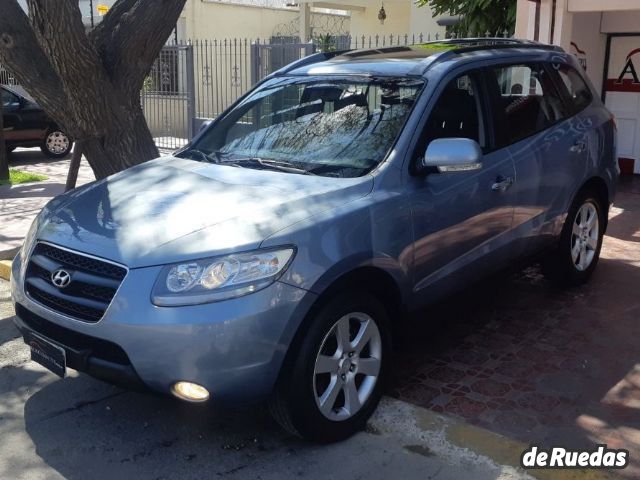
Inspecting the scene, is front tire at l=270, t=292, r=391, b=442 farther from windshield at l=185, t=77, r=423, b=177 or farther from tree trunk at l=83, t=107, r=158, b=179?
tree trunk at l=83, t=107, r=158, b=179

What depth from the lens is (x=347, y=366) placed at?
3.77 meters

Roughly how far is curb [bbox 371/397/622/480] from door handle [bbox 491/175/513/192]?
4.85 feet

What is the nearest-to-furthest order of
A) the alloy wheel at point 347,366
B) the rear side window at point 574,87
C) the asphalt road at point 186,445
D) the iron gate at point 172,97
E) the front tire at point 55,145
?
the asphalt road at point 186,445 → the alloy wheel at point 347,366 → the rear side window at point 574,87 → the front tire at point 55,145 → the iron gate at point 172,97

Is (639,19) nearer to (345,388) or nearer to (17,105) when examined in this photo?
(345,388)

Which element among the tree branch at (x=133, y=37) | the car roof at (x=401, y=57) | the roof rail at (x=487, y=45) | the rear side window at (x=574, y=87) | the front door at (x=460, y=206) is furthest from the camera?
the tree branch at (x=133, y=37)

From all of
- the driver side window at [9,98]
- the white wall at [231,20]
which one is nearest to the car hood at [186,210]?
the driver side window at [9,98]

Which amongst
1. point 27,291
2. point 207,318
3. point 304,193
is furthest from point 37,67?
point 207,318

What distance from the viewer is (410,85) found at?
14.7 ft

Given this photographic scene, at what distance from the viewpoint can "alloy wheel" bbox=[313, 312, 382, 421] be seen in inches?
144

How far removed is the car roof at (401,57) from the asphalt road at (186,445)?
2.04 meters

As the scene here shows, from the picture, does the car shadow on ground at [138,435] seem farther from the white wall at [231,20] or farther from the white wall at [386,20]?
→ the white wall at [231,20]

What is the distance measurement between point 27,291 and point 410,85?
2460 millimetres

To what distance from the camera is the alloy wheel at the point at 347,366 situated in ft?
12.0

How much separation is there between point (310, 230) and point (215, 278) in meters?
0.52
